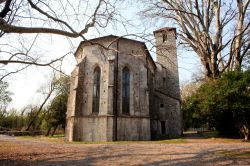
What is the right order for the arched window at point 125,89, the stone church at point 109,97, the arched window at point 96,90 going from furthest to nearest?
the arched window at point 125,89 < the arched window at point 96,90 < the stone church at point 109,97

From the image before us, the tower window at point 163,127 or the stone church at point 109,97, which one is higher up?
the stone church at point 109,97

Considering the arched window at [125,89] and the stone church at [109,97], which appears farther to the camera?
the arched window at [125,89]

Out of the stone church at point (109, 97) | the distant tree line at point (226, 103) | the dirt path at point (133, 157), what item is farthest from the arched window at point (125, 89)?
the dirt path at point (133, 157)

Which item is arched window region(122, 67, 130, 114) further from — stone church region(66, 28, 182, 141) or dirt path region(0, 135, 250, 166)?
dirt path region(0, 135, 250, 166)

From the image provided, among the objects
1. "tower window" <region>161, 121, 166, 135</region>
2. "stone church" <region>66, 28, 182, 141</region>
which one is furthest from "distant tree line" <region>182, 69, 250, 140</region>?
"tower window" <region>161, 121, 166, 135</region>

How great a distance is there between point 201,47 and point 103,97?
1049 cm

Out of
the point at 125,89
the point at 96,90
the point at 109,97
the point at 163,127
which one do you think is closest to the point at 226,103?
the point at 125,89

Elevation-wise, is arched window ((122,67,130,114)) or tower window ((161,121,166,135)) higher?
arched window ((122,67,130,114))

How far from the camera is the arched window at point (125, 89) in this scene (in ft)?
71.1

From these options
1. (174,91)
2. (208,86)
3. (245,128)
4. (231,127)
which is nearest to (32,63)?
(208,86)

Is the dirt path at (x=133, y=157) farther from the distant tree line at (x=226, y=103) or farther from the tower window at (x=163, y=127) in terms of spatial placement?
the tower window at (x=163, y=127)

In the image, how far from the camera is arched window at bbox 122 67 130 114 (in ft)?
71.1

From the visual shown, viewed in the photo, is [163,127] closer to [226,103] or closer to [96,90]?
[96,90]

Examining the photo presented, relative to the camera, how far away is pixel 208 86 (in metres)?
18.2
